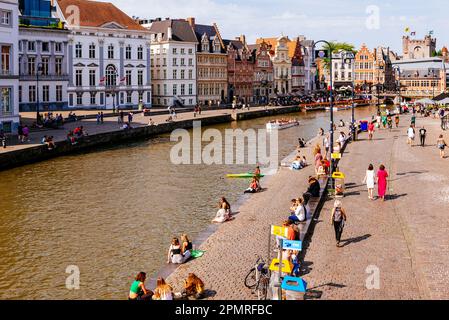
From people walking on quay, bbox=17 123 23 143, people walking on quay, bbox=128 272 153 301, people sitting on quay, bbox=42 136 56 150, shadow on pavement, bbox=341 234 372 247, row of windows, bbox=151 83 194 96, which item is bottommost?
people walking on quay, bbox=128 272 153 301

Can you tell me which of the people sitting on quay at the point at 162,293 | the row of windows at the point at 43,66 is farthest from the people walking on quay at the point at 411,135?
the row of windows at the point at 43,66

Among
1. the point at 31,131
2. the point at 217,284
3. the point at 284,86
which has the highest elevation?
the point at 284,86

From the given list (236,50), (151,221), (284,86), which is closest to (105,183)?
(151,221)

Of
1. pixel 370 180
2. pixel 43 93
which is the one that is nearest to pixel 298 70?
pixel 43 93

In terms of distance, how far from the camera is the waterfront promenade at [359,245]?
55.3ft

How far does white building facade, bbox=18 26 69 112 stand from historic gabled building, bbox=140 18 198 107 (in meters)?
22.5

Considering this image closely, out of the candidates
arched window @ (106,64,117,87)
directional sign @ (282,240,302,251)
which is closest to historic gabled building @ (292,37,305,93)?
arched window @ (106,64,117,87)

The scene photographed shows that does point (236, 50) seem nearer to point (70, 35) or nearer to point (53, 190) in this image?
point (70, 35)

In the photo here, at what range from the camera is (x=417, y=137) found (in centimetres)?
5703

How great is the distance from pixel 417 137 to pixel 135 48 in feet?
161

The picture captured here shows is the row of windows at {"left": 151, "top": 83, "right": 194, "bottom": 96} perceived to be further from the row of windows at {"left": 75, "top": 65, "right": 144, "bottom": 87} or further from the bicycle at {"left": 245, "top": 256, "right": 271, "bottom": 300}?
the bicycle at {"left": 245, "top": 256, "right": 271, "bottom": 300}

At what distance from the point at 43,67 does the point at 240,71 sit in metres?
48.7

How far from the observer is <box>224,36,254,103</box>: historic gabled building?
116750mm

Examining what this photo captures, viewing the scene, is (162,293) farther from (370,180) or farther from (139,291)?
(370,180)
